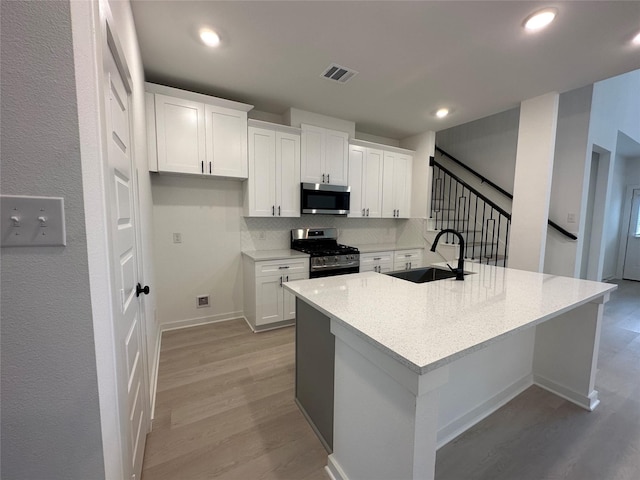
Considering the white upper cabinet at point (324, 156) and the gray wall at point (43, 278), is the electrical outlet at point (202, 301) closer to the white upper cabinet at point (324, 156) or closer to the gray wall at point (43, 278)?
the white upper cabinet at point (324, 156)

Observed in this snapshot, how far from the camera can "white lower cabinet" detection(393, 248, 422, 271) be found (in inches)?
160

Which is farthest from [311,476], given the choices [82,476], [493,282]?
[493,282]

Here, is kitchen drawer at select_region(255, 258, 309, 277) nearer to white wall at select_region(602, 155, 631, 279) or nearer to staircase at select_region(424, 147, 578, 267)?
staircase at select_region(424, 147, 578, 267)

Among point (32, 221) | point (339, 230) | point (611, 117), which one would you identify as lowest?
point (339, 230)

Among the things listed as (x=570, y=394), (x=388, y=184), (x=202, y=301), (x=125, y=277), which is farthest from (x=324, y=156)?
(x=570, y=394)

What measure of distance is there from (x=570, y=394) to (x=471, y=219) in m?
3.26

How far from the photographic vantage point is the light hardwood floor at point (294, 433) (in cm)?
143

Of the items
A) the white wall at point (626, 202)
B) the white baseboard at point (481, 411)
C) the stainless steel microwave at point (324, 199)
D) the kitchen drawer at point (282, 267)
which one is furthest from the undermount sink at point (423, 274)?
the white wall at point (626, 202)

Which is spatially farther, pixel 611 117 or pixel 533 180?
pixel 611 117

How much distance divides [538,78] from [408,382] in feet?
10.5

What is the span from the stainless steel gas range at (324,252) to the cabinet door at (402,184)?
4.07ft

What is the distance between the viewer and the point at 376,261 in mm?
3850

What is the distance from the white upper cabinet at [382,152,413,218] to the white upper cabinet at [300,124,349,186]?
82 cm

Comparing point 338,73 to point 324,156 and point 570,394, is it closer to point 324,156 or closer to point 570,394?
point 324,156
